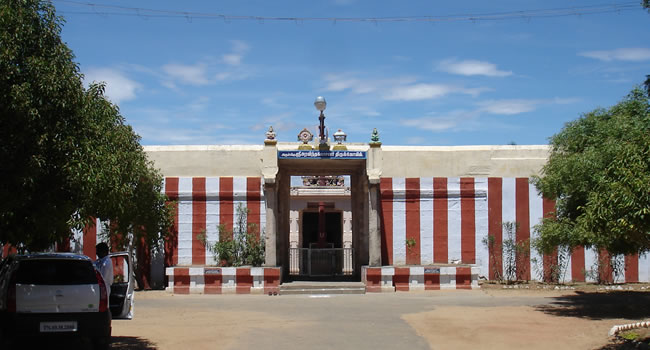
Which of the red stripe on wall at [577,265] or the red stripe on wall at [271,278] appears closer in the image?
the red stripe on wall at [271,278]

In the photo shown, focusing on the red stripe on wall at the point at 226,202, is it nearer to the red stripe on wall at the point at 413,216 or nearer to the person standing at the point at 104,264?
the red stripe on wall at the point at 413,216

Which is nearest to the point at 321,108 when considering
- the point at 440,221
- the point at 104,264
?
the point at 440,221

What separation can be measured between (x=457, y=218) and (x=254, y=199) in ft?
23.9

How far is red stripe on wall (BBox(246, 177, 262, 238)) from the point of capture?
23891mm

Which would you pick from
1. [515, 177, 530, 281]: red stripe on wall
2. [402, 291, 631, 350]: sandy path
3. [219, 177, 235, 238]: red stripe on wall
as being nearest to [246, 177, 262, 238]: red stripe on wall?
[219, 177, 235, 238]: red stripe on wall

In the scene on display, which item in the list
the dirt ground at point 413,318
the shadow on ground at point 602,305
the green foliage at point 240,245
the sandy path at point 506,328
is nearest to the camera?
the sandy path at point 506,328

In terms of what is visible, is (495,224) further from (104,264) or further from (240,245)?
(104,264)

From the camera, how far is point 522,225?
23.7 metres

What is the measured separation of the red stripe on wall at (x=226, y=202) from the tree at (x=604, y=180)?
423 inches

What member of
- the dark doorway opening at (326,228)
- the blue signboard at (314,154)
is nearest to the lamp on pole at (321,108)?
the blue signboard at (314,154)

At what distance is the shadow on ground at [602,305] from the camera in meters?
16.0

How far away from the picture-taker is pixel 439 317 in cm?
1569

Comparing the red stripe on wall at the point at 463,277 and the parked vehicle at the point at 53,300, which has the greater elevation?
the parked vehicle at the point at 53,300

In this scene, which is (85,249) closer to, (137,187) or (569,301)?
(137,187)
